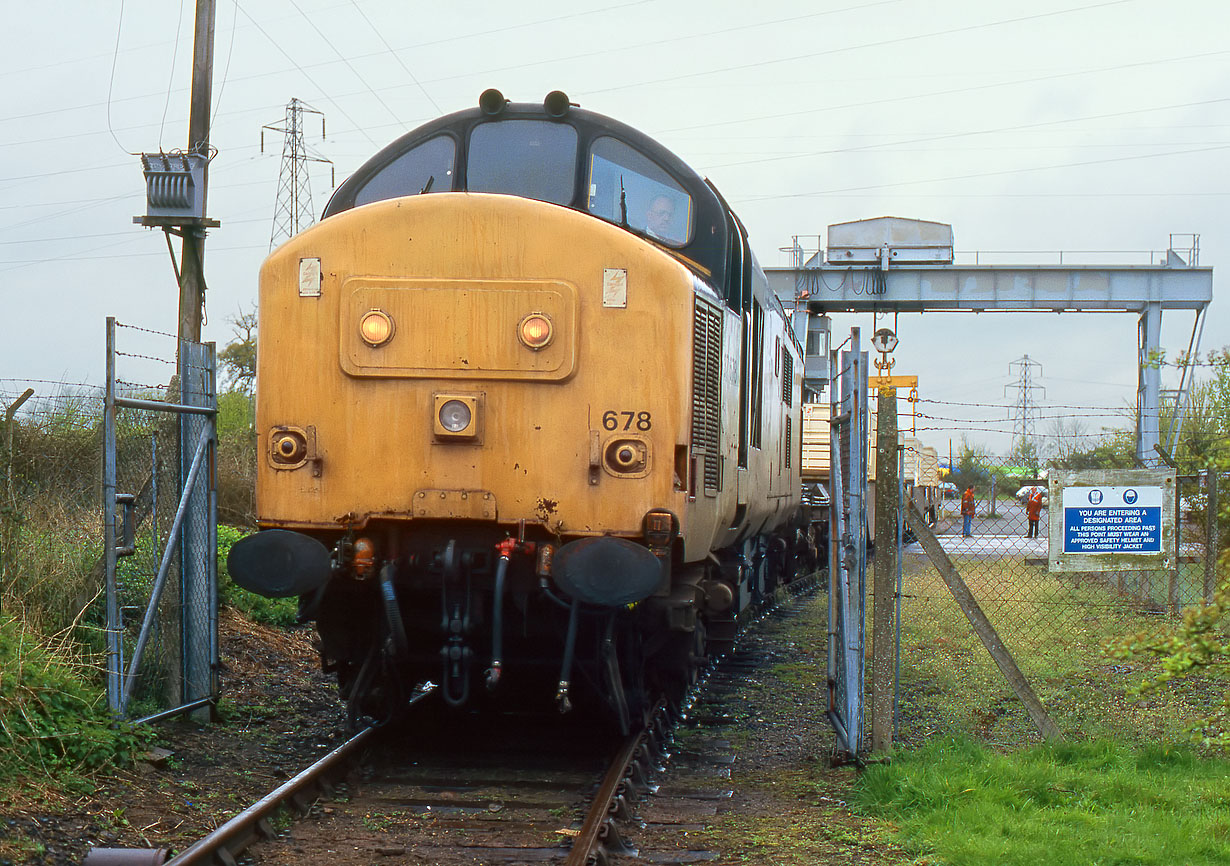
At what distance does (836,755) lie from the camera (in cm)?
739

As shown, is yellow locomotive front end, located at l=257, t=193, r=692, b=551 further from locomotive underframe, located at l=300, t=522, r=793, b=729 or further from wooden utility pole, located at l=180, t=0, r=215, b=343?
wooden utility pole, located at l=180, t=0, r=215, b=343

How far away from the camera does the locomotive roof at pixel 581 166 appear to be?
24.3 ft

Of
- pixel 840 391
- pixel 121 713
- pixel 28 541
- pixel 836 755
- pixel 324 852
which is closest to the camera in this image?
pixel 324 852

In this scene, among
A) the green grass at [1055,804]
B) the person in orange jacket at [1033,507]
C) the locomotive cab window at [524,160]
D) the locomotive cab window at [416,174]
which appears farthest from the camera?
the person in orange jacket at [1033,507]

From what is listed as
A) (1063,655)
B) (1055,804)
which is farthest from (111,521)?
(1063,655)

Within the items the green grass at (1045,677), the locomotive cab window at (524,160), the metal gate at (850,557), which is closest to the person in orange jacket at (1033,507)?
the green grass at (1045,677)

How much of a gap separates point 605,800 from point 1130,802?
2553 millimetres

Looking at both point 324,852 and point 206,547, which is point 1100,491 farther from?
point 206,547

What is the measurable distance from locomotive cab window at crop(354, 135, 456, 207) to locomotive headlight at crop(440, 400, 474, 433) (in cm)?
171

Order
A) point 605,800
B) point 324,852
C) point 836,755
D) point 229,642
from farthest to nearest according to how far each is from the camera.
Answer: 1. point 229,642
2. point 836,755
3. point 605,800
4. point 324,852

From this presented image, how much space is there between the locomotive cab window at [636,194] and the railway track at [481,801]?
302 cm

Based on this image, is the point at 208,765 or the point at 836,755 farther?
the point at 836,755

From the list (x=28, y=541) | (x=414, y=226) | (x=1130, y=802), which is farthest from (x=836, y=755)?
(x=28, y=541)

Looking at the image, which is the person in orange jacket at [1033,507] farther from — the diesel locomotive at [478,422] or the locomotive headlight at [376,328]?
the locomotive headlight at [376,328]
